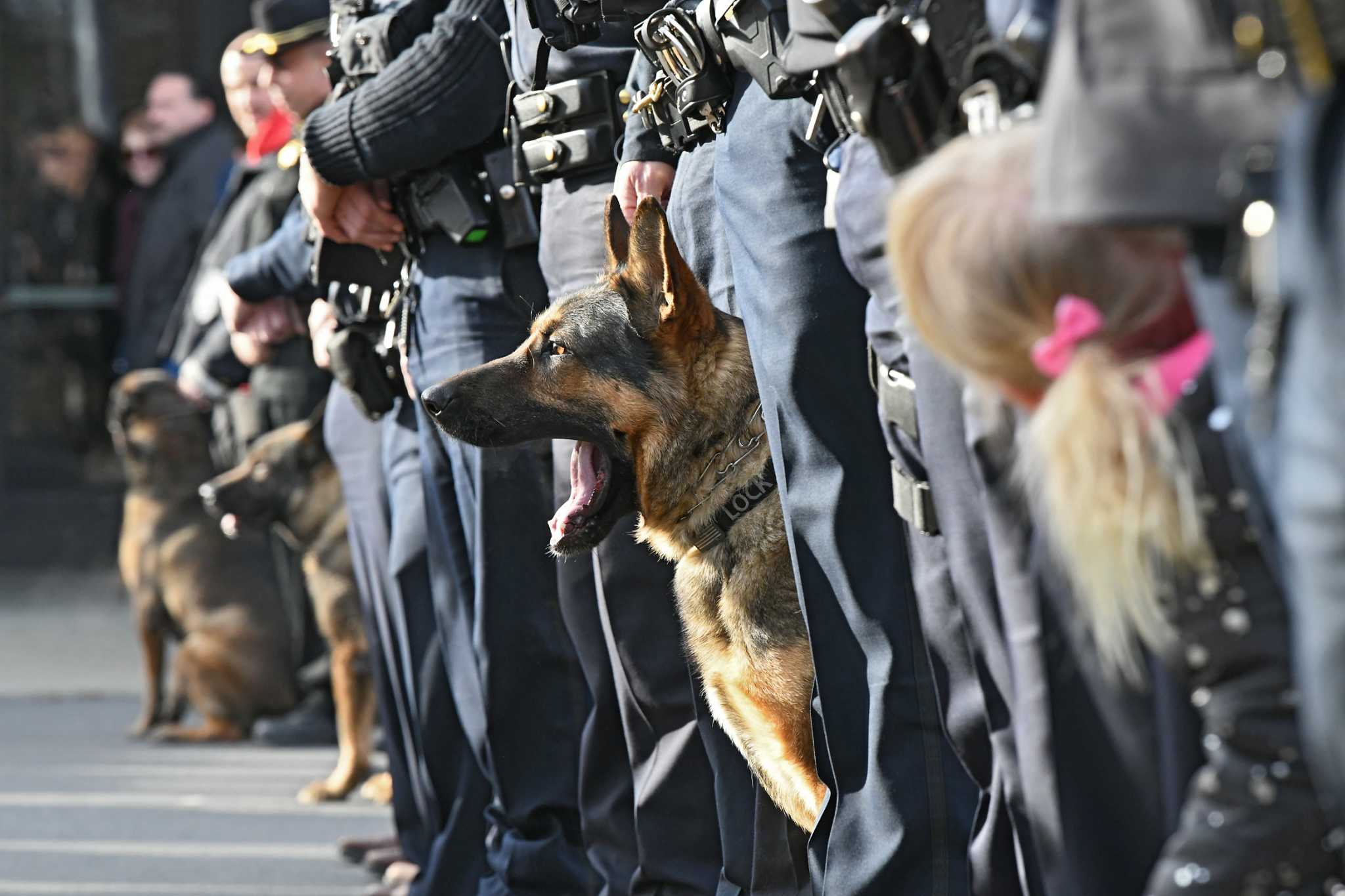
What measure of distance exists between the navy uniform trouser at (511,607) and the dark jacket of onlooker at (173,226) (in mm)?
4654

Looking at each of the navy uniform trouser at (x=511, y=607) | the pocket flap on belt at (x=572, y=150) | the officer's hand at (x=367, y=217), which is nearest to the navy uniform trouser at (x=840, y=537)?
the pocket flap on belt at (x=572, y=150)

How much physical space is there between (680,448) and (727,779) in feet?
1.91

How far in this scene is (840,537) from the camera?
104 inches

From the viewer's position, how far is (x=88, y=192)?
1010 centimetres

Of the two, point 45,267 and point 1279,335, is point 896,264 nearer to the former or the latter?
point 1279,335

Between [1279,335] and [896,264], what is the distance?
1.06 feet

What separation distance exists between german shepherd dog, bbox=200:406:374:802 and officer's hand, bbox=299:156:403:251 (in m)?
2.07

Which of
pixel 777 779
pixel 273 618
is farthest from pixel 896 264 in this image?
pixel 273 618

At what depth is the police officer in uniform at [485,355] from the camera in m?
3.79

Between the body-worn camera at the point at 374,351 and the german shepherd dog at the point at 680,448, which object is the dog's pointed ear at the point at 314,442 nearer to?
the body-worn camera at the point at 374,351

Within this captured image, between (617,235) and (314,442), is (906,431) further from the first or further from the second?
(314,442)

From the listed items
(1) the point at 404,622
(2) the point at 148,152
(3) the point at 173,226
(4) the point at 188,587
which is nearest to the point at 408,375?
(1) the point at 404,622

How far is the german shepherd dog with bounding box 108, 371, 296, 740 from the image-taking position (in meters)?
6.86

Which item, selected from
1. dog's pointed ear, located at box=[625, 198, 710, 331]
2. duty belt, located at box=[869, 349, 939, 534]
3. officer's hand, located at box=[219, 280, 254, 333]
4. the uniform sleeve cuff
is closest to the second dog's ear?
dog's pointed ear, located at box=[625, 198, 710, 331]
